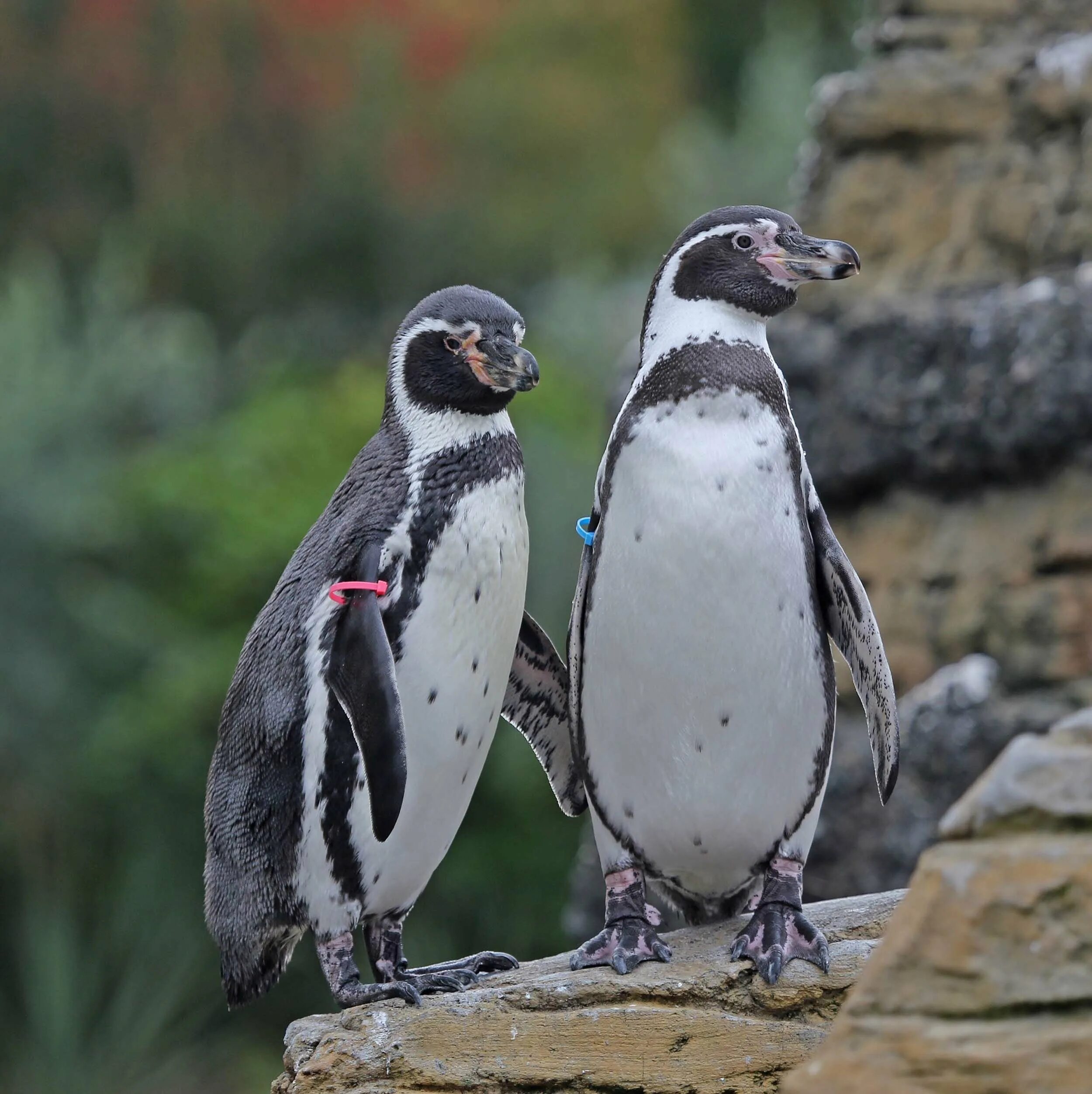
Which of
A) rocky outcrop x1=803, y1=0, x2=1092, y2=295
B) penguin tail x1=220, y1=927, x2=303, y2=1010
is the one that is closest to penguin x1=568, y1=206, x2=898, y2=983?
penguin tail x1=220, y1=927, x2=303, y2=1010

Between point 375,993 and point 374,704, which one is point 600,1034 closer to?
point 375,993

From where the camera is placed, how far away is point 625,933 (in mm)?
2516

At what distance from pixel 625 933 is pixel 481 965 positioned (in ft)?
0.92

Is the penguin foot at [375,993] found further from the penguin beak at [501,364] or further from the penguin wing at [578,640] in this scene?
the penguin beak at [501,364]

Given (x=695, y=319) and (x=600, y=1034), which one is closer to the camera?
(x=600, y=1034)

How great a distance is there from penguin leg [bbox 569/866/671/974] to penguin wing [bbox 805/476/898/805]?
382mm

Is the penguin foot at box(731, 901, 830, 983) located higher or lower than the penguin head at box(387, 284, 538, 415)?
lower

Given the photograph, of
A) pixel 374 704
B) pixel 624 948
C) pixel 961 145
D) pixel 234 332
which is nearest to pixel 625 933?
pixel 624 948

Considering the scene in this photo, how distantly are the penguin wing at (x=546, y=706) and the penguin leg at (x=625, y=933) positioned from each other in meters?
0.23

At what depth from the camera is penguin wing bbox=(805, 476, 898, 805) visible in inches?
98.9

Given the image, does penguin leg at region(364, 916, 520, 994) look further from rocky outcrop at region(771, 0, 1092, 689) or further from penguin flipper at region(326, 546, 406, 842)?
rocky outcrop at region(771, 0, 1092, 689)

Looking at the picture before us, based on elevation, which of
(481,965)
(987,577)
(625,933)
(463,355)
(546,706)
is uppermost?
(463,355)

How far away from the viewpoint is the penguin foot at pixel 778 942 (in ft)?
7.87

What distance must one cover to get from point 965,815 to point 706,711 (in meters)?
0.81
